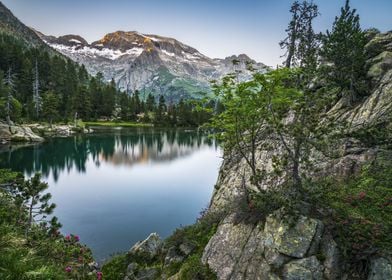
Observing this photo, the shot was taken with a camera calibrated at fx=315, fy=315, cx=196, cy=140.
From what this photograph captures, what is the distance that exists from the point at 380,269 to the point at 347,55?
733 inches

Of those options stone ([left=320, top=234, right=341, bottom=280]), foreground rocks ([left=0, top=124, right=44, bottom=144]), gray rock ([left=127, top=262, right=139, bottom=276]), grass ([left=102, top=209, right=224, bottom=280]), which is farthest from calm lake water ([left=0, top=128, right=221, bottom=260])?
stone ([left=320, top=234, right=341, bottom=280])

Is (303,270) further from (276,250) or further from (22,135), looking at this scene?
(22,135)

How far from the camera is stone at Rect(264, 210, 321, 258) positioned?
27.7ft

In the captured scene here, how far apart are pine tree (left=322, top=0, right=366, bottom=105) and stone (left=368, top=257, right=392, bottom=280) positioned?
47.5 ft

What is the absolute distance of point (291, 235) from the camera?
8.67 metres

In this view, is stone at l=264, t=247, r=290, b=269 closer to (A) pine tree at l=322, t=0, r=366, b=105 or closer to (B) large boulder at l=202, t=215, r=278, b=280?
(B) large boulder at l=202, t=215, r=278, b=280

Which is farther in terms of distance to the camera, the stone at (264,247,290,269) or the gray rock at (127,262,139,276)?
the gray rock at (127,262,139,276)

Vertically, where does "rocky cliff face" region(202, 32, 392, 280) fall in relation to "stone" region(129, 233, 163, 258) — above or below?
above

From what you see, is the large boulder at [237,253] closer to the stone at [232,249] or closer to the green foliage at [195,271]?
the stone at [232,249]

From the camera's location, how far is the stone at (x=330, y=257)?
26.2 ft

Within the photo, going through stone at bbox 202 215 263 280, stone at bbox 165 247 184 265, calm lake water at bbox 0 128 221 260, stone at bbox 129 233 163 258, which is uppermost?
stone at bbox 202 215 263 280

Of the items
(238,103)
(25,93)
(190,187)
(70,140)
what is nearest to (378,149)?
(238,103)

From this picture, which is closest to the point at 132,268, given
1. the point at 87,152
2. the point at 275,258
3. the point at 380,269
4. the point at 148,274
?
the point at 148,274

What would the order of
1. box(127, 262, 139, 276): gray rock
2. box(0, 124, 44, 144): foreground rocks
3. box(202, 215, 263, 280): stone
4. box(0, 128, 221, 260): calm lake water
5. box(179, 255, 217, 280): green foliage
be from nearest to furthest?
box(202, 215, 263, 280): stone, box(179, 255, 217, 280): green foliage, box(127, 262, 139, 276): gray rock, box(0, 128, 221, 260): calm lake water, box(0, 124, 44, 144): foreground rocks
